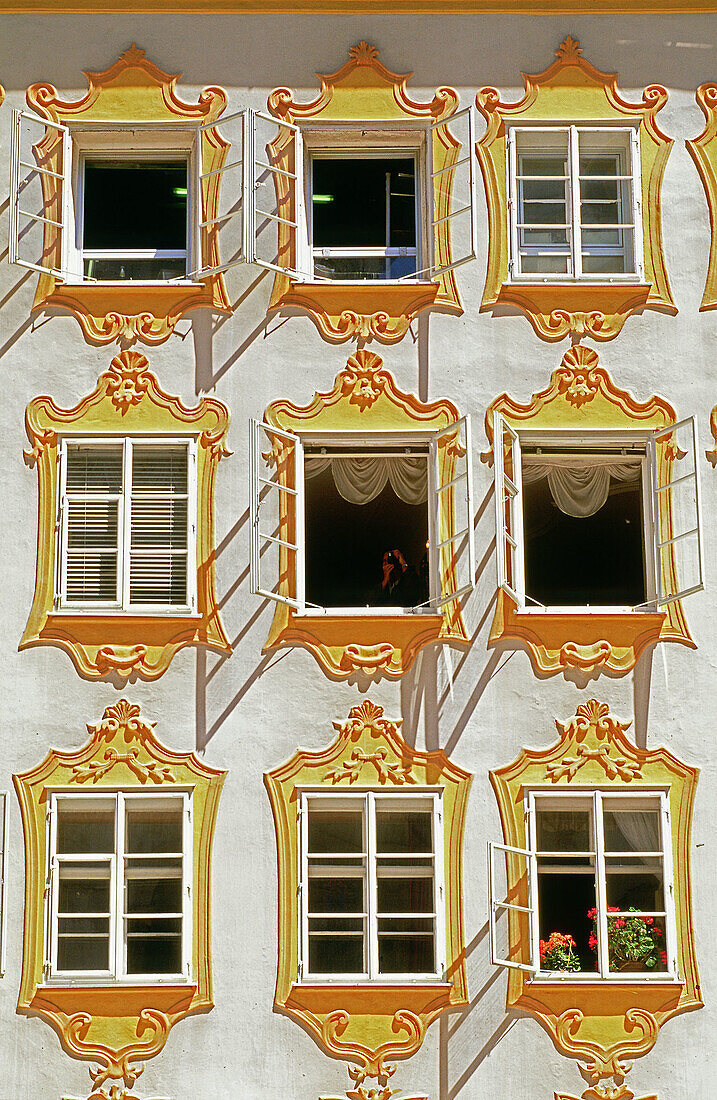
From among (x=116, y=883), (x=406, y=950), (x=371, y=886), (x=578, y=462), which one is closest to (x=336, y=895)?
(x=371, y=886)

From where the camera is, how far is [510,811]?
1747 cm

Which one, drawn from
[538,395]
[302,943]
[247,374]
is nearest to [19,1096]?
[302,943]

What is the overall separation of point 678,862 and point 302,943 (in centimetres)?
382

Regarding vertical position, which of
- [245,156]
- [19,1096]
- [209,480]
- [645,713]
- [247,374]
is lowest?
[19,1096]

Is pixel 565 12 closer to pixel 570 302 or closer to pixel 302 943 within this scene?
pixel 570 302

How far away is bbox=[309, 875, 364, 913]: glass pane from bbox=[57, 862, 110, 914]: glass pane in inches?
80.7

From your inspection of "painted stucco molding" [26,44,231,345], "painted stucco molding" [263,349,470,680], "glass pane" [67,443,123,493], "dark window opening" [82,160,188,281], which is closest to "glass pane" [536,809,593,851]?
"painted stucco molding" [263,349,470,680]

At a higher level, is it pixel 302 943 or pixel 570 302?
pixel 570 302

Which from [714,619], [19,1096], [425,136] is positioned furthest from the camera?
[425,136]

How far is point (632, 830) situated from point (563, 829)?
69 cm

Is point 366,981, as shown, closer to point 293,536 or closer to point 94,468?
point 293,536

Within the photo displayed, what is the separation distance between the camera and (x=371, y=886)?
1722 cm

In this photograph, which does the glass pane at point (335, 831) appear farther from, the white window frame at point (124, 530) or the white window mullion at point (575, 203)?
the white window mullion at point (575, 203)

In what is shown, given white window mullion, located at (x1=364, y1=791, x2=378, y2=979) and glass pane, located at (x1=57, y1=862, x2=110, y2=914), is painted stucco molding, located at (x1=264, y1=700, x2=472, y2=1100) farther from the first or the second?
glass pane, located at (x1=57, y1=862, x2=110, y2=914)
